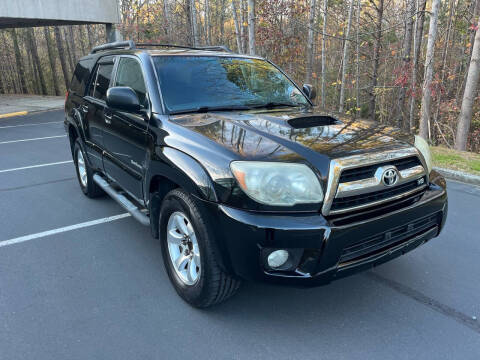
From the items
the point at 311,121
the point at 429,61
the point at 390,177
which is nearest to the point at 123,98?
the point at 311,121

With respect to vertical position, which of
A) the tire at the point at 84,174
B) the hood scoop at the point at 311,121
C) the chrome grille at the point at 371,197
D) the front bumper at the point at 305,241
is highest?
the hood scoop at the point at 311,121

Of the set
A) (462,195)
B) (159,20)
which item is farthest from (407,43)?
(159,20)

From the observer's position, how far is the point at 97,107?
4.32 meters

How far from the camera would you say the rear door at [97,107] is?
422 cm

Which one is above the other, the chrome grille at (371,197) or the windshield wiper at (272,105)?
the windshield wiper at (272,105)

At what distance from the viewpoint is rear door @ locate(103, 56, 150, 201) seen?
329 centimetres

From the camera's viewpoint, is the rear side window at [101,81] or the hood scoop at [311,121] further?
the rear side window at [101,81]

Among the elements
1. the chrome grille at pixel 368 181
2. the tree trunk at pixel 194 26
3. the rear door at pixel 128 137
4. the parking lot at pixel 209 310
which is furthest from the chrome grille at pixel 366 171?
the tree trunk at pixel 194 26

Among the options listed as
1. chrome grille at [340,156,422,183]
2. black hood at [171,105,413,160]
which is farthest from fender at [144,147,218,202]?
chrome grille at [340,156,422,183]

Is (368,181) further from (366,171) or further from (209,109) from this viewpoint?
(209,109)

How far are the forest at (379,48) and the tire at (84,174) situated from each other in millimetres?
5226

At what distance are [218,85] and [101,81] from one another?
1695 mm

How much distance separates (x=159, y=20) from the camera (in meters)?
21.5

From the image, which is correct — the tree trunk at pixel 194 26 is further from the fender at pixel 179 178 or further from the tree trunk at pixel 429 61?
the fender at pixel 179 178
